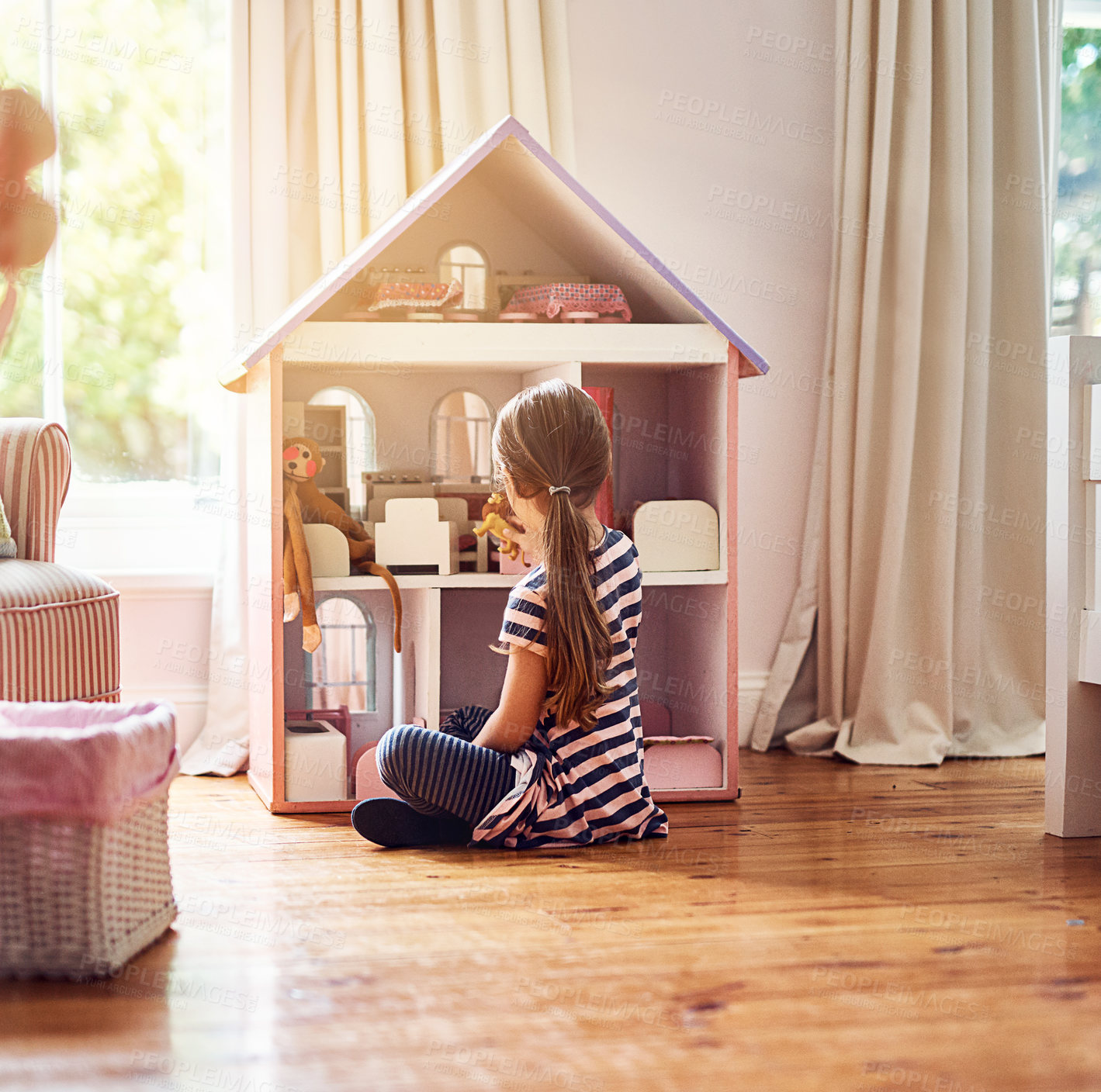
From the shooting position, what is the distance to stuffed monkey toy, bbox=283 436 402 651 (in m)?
1.85

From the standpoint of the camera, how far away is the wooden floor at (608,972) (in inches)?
38.4

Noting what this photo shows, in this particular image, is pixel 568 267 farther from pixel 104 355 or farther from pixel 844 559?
pixel 104 355

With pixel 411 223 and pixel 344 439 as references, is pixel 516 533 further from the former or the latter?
pixel 411 223

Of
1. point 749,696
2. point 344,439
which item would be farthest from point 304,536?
point 749,696

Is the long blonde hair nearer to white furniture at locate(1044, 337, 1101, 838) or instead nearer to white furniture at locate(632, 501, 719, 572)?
white furniture at locate(632, 501, 719, 572)

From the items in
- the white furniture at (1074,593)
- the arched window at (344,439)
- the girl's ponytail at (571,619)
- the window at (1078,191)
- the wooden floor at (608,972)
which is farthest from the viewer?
the window at (1078,191)

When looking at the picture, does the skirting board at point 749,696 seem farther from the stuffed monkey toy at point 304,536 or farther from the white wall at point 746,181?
the stuffed monkey toy at point 304,536

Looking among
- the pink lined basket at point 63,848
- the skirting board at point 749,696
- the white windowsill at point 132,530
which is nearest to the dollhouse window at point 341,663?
the white windowsill at point 132,530

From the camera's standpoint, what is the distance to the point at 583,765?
5.38 feet

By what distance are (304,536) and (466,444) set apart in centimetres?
46

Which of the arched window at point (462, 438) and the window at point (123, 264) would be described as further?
the window at point (123, 264)

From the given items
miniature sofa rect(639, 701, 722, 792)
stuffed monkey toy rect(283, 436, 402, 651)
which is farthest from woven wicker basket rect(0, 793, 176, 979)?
miniature sofa rect(639, 701, 722, 792)

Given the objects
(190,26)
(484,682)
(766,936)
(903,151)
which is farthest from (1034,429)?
(190,26)

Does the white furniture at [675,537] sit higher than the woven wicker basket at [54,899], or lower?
higher
